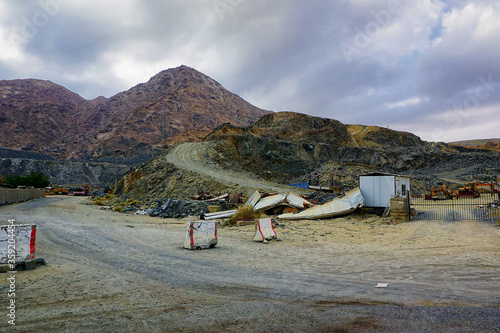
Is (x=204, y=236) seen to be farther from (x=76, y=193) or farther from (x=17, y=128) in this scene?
(x=17, y=128)

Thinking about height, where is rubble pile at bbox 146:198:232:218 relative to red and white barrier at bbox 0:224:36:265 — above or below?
below

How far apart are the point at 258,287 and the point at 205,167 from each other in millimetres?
33049

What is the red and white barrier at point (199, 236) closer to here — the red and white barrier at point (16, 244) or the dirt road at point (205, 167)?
the red and white barrier at point (16, 244)

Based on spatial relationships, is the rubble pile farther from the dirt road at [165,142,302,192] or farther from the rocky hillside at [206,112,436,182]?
the rocky hillside at [206,112,436,182]

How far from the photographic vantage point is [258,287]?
5438 millimetres

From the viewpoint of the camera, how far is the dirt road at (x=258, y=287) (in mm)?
3793

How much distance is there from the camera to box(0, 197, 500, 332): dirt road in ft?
12.4

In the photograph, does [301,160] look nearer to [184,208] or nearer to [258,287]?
[184,208]

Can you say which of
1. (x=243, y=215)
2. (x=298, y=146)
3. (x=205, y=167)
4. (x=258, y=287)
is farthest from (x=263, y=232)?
(x=298, y=146)

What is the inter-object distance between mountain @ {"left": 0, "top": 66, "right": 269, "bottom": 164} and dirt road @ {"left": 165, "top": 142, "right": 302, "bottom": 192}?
4603 cm

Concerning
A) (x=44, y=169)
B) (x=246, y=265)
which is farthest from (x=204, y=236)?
(x=44, y=169)

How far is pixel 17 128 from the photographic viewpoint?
5246 inches

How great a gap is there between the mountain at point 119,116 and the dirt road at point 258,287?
8355 centimetres

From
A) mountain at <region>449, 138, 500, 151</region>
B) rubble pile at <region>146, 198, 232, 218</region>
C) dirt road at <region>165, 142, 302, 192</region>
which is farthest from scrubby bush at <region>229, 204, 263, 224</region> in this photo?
mountain at <region>449, 138, 500, 151</region>
